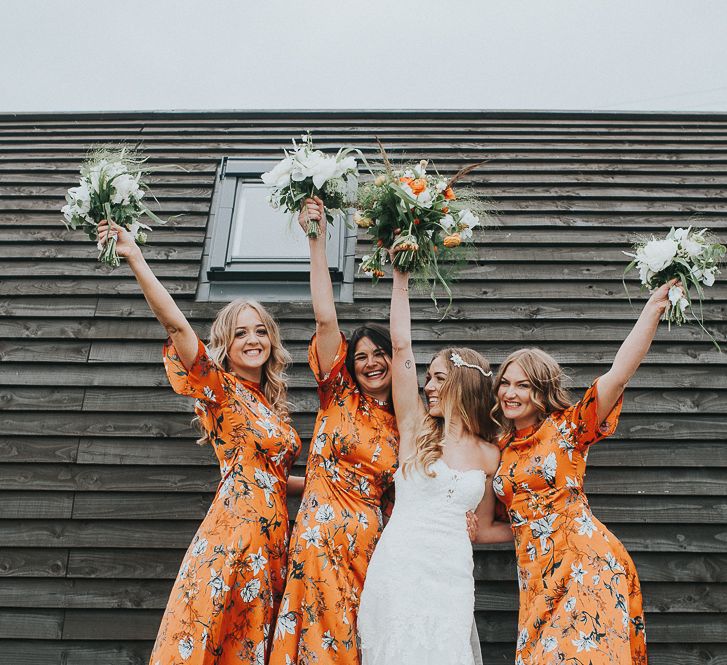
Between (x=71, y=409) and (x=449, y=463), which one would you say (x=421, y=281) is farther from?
(x=71, y=409)

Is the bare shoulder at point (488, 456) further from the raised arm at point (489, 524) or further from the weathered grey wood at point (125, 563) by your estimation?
the weathered grey wood at point (125, 563)

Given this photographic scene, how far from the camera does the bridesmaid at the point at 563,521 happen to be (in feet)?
7.54

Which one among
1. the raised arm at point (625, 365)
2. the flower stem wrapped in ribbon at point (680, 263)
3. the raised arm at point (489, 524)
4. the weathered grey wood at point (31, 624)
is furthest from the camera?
the weathered grey wood at point (31, 624)

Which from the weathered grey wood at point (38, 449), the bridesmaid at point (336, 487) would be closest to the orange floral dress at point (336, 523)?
the bridesmaid at point (336, 487)

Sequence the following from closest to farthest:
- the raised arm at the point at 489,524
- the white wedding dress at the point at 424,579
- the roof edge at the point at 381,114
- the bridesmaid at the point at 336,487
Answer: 1. the white wedding dress at the point at 424,579
2. the bridesmaid at the point at 336,487
3. the raised arm at the point at 489,524
4. the roof edge at the point at 381,114

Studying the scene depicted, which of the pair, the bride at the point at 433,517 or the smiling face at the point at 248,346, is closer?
the bride at the point at 433,517

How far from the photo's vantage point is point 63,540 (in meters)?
3.55

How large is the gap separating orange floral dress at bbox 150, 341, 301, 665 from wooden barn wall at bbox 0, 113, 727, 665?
41.5 inches

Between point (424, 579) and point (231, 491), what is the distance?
82 centimetres

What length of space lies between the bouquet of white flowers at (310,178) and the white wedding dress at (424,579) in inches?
45.7

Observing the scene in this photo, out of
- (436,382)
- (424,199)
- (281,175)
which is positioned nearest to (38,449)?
(281,175)

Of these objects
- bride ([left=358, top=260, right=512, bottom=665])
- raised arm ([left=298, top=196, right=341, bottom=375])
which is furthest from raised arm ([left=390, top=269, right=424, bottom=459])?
raised arm ([left=298, top=196, right=341, bottom=375])

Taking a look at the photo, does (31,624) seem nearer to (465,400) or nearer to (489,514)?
(489,514)

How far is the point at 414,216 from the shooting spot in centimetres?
267
